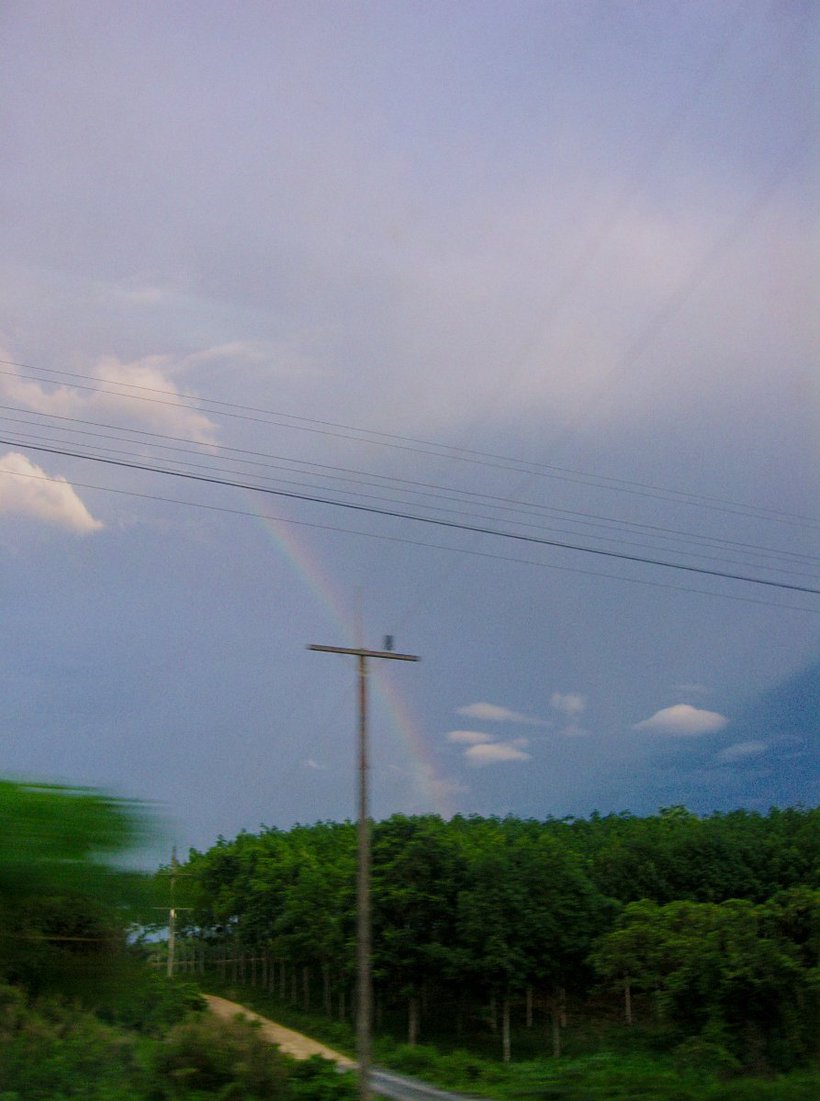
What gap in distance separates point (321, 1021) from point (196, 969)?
64.4 ft

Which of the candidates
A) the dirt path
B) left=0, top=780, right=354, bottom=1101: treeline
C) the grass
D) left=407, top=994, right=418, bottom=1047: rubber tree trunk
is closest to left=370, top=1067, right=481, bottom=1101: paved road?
the grass

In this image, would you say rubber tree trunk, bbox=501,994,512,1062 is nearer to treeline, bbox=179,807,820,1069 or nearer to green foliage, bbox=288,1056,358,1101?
treeline, bbox=179,807,820,1069

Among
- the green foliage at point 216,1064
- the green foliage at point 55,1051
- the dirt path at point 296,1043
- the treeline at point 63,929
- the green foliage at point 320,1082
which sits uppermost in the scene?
the treeline at point 63,929

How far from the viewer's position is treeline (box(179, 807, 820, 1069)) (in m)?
32.5

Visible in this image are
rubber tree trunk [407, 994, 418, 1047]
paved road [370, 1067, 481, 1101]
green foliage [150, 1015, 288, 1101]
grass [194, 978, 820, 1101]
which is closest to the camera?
green foliage [150, 1015, 288, 1101]

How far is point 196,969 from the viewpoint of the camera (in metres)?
59.0

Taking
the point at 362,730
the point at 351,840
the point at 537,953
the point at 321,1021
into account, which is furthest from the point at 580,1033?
the point at 362,730

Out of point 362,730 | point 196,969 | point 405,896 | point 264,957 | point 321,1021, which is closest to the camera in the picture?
point 362,730

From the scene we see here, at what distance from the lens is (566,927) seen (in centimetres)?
3944

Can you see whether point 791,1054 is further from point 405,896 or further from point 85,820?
point 85,820

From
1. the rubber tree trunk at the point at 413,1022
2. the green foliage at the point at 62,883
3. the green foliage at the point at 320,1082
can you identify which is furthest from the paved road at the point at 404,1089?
the green foliage at the point at 62,883

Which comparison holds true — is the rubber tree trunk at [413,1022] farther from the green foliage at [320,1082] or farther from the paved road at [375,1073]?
the green foliage at [320,1082]

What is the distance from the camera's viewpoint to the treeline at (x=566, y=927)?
1280 inches

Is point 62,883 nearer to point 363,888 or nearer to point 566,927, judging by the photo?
point 363,888
